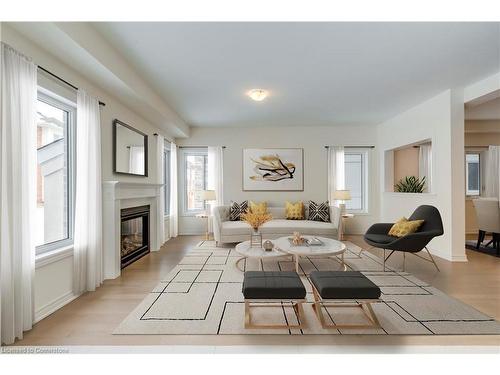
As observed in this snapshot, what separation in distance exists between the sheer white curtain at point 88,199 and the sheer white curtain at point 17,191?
0.76m

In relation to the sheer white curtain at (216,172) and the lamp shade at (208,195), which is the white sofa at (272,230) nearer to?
the lamp shade at (208,195)

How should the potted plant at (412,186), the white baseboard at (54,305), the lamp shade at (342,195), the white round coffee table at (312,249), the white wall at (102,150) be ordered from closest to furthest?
the white wall at (102,150) < the white baseboard at (54,305) < the white round coffee table at (312,249) < the potted plant at (412,186) < the lamp shade at (342,195)

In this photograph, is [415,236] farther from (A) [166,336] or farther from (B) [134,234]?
(B) [134,234]

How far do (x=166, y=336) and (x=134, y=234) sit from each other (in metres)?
2.89

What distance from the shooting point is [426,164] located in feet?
21.8

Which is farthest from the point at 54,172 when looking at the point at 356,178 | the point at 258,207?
the point at 356,178

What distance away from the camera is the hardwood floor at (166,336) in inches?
81.1

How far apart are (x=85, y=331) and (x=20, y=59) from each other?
2273 millimetres

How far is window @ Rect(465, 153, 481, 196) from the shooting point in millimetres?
6859

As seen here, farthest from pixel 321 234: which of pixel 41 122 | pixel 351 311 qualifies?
pixel 41 122

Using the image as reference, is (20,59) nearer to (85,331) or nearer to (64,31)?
(64,31)

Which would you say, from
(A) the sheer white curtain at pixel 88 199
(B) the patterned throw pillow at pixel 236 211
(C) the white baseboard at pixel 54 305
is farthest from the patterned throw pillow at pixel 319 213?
(C) the white baseboard at pixel 54 305

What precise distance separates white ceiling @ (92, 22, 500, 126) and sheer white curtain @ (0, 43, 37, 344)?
865mm
